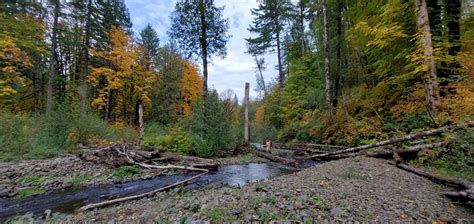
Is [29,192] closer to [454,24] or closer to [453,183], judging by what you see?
[453,183]

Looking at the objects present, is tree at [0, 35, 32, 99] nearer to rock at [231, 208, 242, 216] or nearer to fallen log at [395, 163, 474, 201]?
rock at [231, 208, 242, 216]

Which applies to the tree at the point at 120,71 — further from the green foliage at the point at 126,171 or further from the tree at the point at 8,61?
the green foliage at the point at 126,171

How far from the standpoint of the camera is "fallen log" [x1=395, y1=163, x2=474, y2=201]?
3.59 metres

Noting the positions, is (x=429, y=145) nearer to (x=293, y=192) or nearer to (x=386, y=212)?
(x=386, y=212)

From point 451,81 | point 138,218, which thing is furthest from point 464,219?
point 451,81

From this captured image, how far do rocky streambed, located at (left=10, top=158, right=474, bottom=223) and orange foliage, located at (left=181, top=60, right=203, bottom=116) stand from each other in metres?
19.0

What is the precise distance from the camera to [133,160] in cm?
932

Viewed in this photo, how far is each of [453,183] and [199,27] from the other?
15.3 metres

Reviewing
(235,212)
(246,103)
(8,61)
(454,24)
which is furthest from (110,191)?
(454,24)

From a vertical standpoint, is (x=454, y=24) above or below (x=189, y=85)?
below

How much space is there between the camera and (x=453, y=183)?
13.9 feet

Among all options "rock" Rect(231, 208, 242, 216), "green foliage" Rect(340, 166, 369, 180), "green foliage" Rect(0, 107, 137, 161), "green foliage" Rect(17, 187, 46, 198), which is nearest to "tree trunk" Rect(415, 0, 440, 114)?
"green foliage" Rect(340, 166, 369, 180)

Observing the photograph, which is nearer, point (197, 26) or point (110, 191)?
point (110, 191)

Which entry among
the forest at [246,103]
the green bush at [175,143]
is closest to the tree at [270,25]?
the forest at [246,103]
